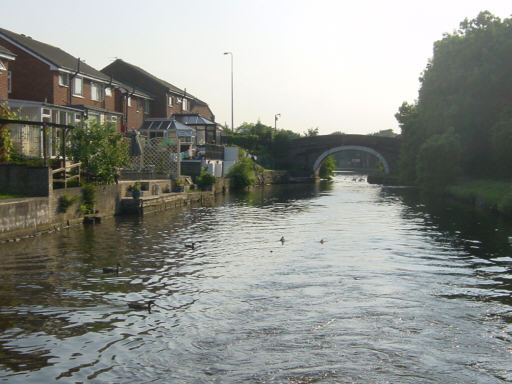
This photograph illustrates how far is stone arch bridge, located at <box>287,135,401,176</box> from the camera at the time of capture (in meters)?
90.2

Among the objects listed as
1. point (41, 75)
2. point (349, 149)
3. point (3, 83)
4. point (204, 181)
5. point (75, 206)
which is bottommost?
point (75, 206)

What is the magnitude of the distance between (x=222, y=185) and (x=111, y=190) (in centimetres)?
2533

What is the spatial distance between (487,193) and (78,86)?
34.3m

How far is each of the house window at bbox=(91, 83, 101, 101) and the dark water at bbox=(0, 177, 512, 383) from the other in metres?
30.0

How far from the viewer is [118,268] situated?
57.9 feet

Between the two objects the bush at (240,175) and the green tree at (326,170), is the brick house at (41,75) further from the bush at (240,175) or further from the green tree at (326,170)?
the green tree at (326,170)

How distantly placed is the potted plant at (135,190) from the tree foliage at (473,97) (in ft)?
91.4

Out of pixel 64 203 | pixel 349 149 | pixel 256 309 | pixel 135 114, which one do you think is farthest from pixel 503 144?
pixel 349 149

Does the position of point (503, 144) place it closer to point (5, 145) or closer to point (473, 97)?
point (473, 97)

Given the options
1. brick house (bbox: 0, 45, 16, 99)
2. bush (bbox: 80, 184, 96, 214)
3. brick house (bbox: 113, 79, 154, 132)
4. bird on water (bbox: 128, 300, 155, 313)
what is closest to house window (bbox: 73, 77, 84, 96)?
brick house (bbox: 113, 79, 154, 132)

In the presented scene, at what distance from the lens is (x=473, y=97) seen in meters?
51.7

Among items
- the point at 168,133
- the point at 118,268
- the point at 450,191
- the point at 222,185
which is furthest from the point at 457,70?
the point at 118,268

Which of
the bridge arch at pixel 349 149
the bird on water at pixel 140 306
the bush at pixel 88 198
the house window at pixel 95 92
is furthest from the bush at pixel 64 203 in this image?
the bridge arch at pixel 349 149

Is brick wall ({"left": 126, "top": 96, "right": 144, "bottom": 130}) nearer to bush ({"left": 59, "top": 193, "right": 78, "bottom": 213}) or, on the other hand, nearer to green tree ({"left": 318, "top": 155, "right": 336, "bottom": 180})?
bush ({"left": 59, "top": 193, "right": 78, "bottom": 213})
